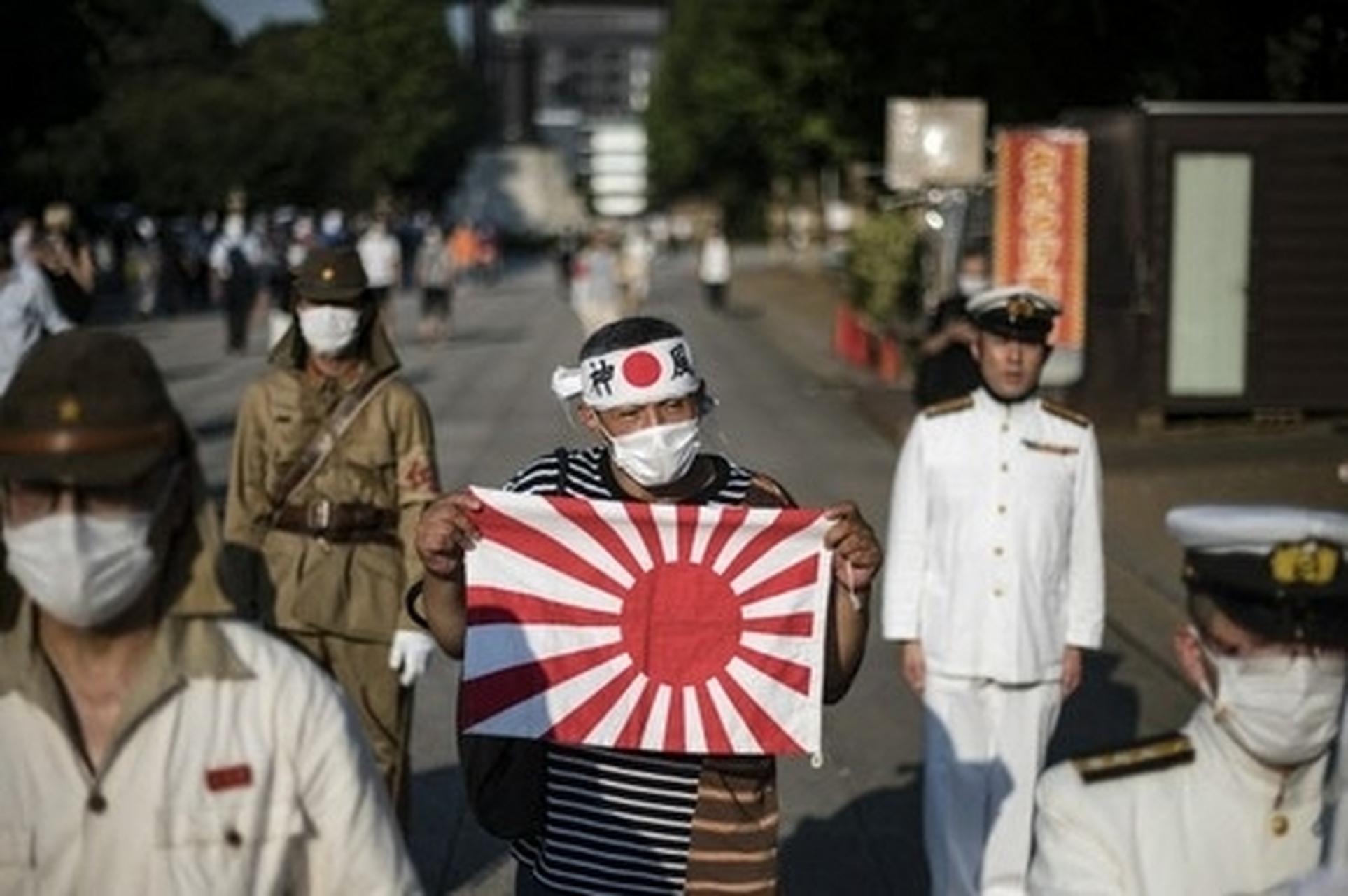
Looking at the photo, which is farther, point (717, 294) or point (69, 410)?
point (717, 294)

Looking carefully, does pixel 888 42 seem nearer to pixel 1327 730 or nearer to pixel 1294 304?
pixel 1294 304

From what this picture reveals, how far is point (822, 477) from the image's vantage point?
19562 mm

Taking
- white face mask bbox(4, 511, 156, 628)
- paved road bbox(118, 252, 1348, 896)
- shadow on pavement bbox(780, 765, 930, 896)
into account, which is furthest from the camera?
paved road bbox(118, 252, 1348, 896)

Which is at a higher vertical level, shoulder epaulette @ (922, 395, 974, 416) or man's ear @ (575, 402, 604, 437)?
man's ear @ (575, 402, 604, 437)

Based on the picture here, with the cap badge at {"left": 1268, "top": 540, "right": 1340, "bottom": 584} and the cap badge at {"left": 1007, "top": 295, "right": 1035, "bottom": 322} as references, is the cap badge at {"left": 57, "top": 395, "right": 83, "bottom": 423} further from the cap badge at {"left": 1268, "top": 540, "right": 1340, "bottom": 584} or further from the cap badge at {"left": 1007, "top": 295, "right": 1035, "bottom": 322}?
the cap badge at {"left": 1007, "top": 295, "right": 1035, "bottom": 322}

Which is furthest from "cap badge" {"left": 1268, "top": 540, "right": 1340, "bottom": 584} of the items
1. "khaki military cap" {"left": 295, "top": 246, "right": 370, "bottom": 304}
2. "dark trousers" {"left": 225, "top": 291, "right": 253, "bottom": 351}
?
"dark trousers" {"left": 225, "top": 291, "right": 253, "bottom": 351}

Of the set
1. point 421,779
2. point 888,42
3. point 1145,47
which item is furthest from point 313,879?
point 888,42

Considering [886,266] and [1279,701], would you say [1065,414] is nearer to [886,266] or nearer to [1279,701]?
[1279,701]

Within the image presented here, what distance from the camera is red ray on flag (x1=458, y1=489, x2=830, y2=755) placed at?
16.0ft

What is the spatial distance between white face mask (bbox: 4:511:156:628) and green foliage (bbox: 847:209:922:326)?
3040 centimetres

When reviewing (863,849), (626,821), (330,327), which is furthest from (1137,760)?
(863,849)

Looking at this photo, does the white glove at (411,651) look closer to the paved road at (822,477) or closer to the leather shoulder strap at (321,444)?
the leather shoulder strap at (321,444)

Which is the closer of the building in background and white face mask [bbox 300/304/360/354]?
white face mask [bbox 300/304/360/354]

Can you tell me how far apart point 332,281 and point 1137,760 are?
385 centimetres
